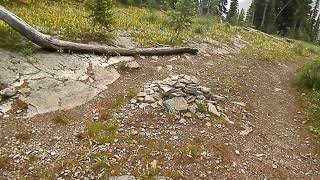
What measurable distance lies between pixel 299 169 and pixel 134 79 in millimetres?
6620

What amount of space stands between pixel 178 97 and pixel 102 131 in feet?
9.39

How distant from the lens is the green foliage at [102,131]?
10311 mm

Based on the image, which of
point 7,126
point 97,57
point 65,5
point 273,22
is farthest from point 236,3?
point 7,126

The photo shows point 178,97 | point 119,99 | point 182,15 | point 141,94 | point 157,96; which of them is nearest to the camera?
point 178,97

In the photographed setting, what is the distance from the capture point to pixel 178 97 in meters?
12.2

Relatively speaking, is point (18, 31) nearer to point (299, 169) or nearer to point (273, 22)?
point (299, 169)

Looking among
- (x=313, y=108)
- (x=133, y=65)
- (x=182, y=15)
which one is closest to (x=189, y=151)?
(x=133, y=65)

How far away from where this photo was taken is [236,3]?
71.8 m

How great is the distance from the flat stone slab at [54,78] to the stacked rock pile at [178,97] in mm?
1696

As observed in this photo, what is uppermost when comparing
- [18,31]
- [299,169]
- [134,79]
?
[18,31]

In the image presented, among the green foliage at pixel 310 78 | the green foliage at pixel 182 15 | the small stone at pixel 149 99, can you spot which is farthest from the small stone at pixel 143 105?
the green foliage at pixel 182 15

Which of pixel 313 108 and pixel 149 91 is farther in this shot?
pixel 313 108

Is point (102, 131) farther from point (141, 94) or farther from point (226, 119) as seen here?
point (226, 119)

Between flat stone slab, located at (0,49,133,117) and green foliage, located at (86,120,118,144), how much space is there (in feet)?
4.50
